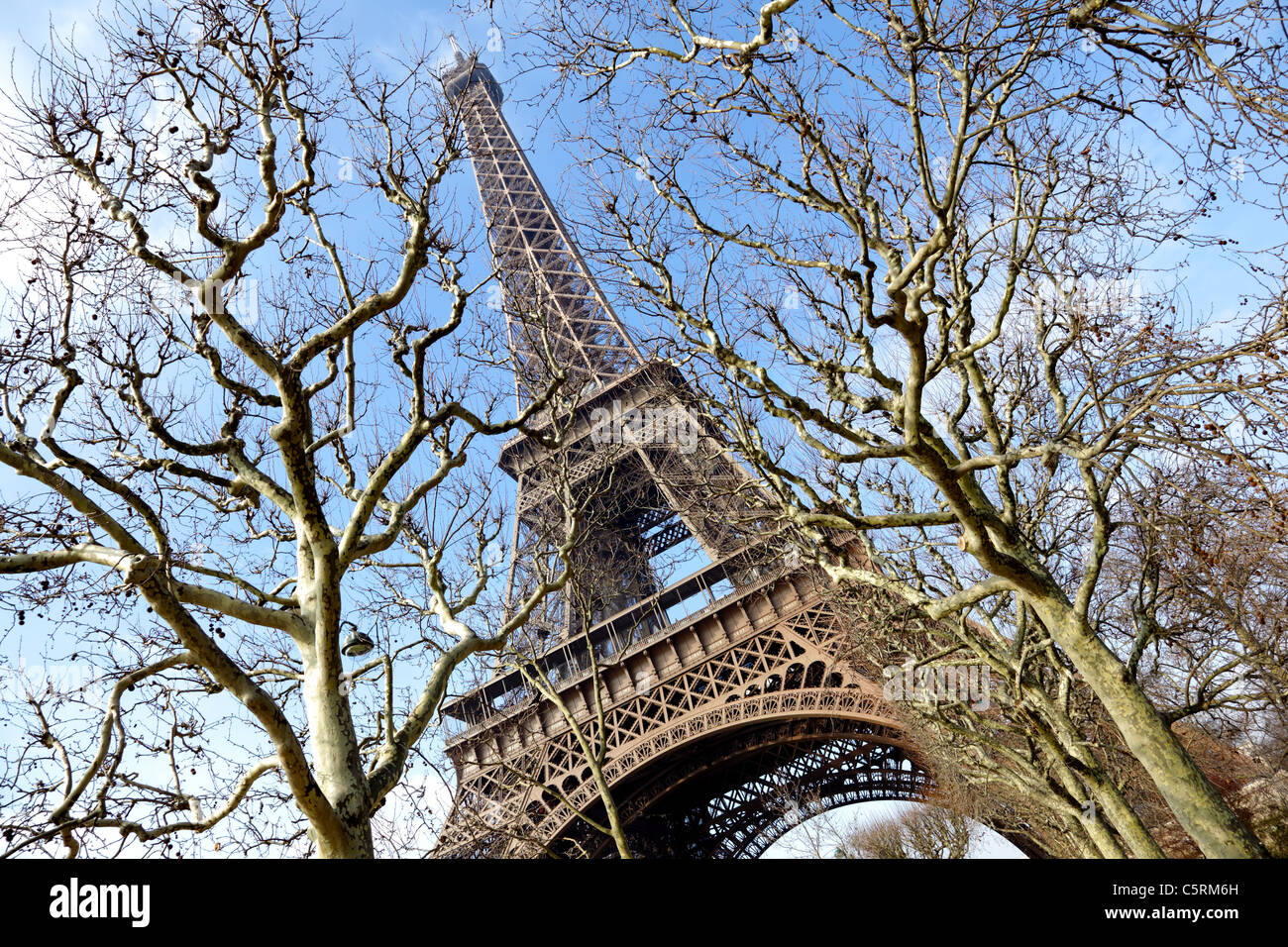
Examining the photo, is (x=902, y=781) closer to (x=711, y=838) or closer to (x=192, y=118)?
(x=711, y=838)

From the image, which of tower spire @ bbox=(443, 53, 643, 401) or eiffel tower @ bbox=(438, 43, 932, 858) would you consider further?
tower spire @ bbox=(443, 53, 643, 401)

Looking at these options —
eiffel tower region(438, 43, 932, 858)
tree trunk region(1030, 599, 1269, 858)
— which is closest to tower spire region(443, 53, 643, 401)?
eiffel tower region(438, 43, 932, 858)

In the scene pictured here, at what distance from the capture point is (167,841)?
5.72 metres

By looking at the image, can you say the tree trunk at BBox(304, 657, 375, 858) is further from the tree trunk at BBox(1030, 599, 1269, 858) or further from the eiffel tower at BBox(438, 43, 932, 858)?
the eiffel tower at BBox(438, 43, 932, 858)

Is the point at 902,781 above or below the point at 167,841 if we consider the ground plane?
above

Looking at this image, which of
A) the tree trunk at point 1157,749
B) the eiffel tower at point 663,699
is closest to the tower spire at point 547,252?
the eiffel tower at point 663,699

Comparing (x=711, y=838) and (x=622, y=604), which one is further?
(x=622, y=604)

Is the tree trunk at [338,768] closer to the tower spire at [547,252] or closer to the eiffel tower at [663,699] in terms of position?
the eiffel tower at [663,699]

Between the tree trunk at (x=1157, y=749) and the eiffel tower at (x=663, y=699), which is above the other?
the eiffel tower at (x=663, y=699)

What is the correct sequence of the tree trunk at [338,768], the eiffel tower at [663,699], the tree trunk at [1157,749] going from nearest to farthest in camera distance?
the tree trunk at [338,768] → the tree trunk at [1157,749] → the eiffel tower at [663,699]

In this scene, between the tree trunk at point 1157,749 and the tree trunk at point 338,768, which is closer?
the tree trunk at point 338,768

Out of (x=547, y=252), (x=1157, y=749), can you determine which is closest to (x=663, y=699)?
(x=1157, y=749)
